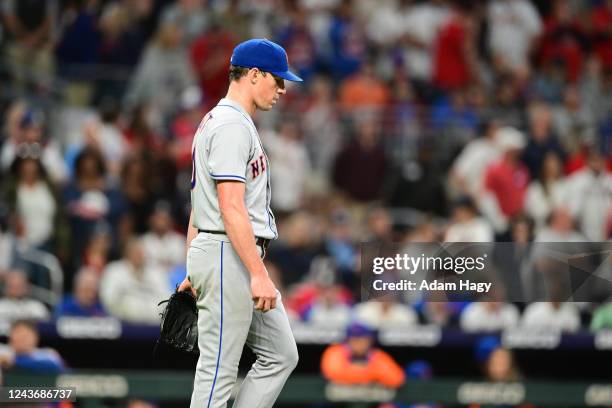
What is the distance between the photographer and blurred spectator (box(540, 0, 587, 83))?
1583cm

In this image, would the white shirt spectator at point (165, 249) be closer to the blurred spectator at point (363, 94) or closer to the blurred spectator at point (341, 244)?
the blurred spectator at point (341, 244)

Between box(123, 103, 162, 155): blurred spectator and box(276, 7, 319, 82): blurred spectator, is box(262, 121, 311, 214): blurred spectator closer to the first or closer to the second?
box(123, 103, 162, 155): blurred spectator

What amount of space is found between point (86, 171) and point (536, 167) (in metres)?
4.92

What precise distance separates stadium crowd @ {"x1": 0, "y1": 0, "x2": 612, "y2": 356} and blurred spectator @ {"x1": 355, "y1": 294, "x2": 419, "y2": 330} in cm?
1

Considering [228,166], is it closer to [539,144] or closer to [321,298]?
[321,298]

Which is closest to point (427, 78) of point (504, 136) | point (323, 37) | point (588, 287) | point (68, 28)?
point (323, 37)

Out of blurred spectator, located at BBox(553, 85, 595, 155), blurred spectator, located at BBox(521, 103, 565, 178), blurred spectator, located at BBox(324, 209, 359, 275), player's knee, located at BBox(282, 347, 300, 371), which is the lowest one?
player's knee, located at BBox(282, 347, 300, 371)

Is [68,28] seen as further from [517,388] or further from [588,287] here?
[588,287]

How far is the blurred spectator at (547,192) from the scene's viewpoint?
12867mm

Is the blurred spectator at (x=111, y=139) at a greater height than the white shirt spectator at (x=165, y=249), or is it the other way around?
the blurred spectator at (x=111, y=139)

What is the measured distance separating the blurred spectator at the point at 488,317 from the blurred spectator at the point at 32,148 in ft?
12.6

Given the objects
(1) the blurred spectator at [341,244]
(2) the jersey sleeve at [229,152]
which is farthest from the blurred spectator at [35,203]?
(2) the jersey sleeve at [229,152]

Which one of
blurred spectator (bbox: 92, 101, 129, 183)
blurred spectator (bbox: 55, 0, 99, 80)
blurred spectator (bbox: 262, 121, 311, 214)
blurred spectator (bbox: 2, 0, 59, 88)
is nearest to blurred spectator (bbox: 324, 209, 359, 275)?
blurred spectator (bbox: 262, 121, 311, 214)

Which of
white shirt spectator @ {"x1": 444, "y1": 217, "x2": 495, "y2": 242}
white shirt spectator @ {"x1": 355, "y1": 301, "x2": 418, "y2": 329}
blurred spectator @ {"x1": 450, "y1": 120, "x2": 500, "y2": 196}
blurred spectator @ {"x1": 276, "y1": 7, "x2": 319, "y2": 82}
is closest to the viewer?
white shirt spectator @ {"x1": 355, "y1": 301, "x2": 418, "y2": 329}
